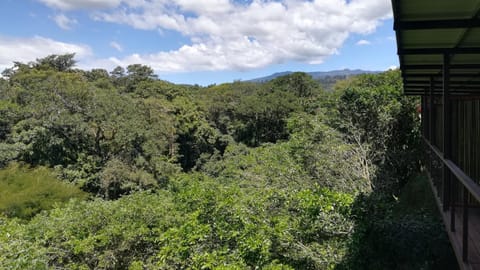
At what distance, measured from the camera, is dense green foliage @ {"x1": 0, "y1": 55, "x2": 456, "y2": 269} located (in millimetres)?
5367

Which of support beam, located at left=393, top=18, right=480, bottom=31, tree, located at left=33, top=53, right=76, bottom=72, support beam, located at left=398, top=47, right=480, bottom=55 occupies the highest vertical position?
tree, located at left=33, top=53, right=76, bottom=72

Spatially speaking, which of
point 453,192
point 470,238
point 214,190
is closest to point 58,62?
point 214,190

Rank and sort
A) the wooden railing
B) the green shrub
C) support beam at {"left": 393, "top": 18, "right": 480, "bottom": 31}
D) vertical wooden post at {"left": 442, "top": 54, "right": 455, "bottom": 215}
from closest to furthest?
the wooden railing < support beam at {"left": 393, "top": 18, "right": 480, "bottom": 31} < vertical wooden post at {"left": 442, "top": 54, "right": 455, "bottom": 215} < the green shrub

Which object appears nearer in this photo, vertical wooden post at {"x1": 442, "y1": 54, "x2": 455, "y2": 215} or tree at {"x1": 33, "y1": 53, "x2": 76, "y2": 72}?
vertical wooden post at {"x1": 442, "y1": 54, "x2": 455, "y2": 215}

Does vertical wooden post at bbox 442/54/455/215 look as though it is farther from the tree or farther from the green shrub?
the tree

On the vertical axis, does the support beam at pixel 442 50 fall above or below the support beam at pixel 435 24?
below

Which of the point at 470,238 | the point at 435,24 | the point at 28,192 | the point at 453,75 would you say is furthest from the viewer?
the point at 28,192

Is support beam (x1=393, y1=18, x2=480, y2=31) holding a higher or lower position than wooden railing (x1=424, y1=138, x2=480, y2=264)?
higher

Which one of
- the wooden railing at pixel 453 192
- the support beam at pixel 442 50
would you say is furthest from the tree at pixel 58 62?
the wooden railing at pixel 453 192

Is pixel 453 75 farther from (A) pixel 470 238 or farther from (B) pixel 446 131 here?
(A) pixel 470 238

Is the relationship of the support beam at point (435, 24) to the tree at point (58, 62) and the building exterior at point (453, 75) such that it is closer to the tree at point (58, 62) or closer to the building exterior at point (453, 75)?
the building exterior at point (453, 75)

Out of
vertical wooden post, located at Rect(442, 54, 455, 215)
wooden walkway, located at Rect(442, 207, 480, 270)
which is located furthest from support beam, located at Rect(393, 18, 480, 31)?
wooden walkway, located at Rect(442, 207, 480, 270)

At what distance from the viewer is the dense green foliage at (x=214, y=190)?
5.37m

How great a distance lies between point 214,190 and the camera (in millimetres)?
6867
